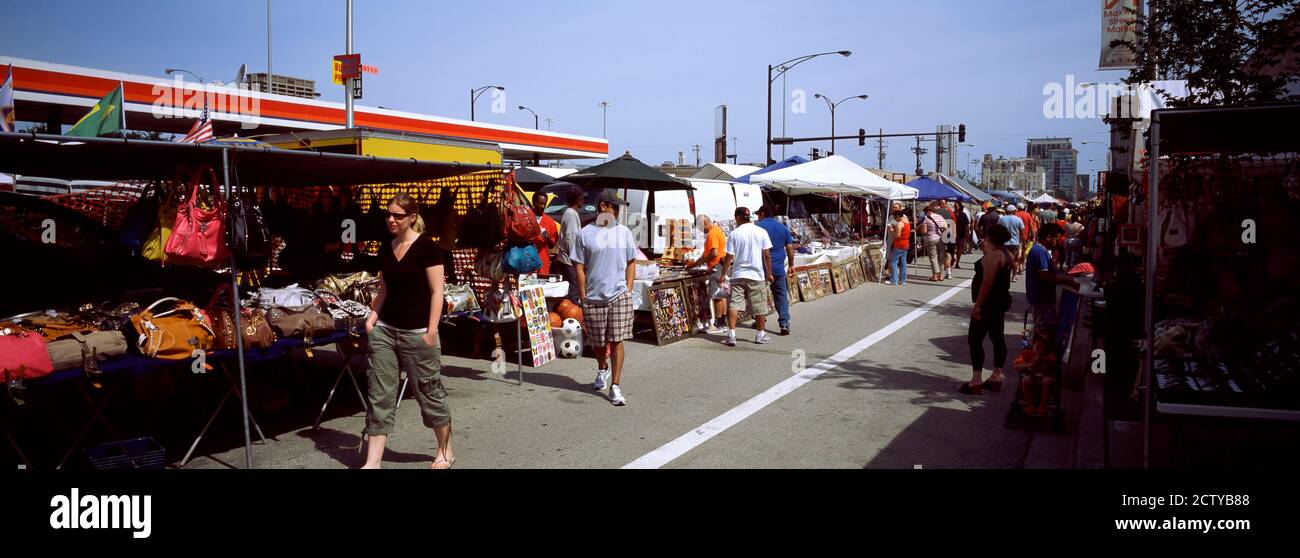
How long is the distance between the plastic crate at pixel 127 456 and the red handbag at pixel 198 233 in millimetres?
1182

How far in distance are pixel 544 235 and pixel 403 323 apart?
377 cm

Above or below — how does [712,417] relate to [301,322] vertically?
below

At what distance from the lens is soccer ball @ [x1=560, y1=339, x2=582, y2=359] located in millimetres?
9625

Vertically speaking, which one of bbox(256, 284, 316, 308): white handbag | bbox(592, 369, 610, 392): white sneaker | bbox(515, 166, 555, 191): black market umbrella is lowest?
bbox(592, 369, 610, 392): white sneaker

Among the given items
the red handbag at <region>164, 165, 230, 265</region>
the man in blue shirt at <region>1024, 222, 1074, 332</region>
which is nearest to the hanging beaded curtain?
the red handbag at <region>164, 165, 230, 265</region>

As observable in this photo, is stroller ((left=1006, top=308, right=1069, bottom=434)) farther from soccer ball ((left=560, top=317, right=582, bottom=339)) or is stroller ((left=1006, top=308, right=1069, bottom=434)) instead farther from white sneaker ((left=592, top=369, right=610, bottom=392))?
soccer ball ((left=560, top=317, right=582, bottom=339))

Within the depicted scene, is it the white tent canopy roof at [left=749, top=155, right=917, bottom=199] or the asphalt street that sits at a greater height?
the white tent canopy roof at [left=749, top=155, right=917, bottom=199]

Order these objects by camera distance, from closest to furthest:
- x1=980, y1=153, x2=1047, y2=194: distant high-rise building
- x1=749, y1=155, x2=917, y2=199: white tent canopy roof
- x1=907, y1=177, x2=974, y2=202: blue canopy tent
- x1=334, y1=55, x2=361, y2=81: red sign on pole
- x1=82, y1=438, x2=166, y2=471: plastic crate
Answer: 1. x1=82, y1=438, x2=166, y2=471: plastic crate
2. x1=749, y1=155, x2=917, y2=199: white tent canopy roof
3. x1=334, y1=55, x2=361, y2=81: red sign on pole
4. x1=907, y1=177, x2=974, y2=202: blue canopy tent
5. x1=980, y1=153, x2=1047, y2=194: distant high-rise building

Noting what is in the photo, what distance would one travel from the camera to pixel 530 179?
16719mm

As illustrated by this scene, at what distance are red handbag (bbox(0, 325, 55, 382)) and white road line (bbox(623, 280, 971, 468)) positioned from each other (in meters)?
3.61

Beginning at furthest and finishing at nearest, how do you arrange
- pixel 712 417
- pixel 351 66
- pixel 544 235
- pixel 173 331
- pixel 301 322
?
pixel 351 66, pixel 544 235, pixel 712 417, pixel 301 322, pixel 173 331

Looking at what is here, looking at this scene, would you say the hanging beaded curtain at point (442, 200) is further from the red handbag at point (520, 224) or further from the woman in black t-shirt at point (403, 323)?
the woman in black t-shirt at point (403, 323)

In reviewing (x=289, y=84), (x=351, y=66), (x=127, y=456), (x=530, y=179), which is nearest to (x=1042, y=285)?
(x=127, y=456)

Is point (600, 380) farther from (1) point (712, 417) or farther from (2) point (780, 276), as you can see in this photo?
(2) point (780, 276)
